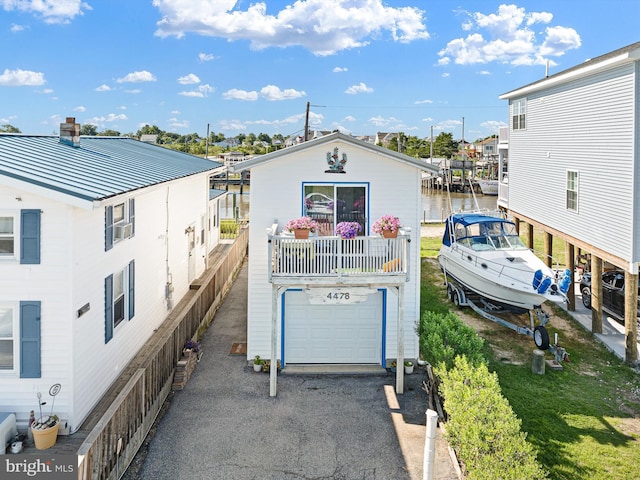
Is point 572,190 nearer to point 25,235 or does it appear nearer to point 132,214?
point 132,214

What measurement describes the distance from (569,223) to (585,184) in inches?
70.4

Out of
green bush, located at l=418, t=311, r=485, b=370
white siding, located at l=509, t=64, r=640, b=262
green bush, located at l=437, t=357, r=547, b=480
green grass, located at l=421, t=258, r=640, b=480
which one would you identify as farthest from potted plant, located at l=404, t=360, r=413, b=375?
white siding, located at l=509, t=64, r=640, b=262

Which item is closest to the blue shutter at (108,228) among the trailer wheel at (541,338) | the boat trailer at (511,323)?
the boat trailer at (511,323)

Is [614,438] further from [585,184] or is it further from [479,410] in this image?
[585,184]

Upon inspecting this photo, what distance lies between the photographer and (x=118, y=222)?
11.0m

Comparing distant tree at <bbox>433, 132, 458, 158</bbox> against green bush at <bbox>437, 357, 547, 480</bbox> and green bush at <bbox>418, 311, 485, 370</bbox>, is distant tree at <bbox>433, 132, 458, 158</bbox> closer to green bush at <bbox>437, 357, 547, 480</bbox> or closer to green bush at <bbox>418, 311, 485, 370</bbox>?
green bush at <bbox>418, 311, 485, 370</bbox>

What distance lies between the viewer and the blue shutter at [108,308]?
1007 centimetres

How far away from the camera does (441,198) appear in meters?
70.5

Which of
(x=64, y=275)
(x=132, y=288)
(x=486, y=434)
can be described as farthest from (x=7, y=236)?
(x=486, y=434)

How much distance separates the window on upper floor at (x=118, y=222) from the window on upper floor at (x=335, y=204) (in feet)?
13.4

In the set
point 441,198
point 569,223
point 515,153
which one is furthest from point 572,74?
point 441,198

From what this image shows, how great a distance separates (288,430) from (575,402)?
245 inches

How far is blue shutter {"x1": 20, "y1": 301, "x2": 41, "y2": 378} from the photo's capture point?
8617 mm

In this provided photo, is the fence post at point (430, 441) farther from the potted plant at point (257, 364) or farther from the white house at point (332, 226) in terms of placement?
the potted plant at point (257, 364)
